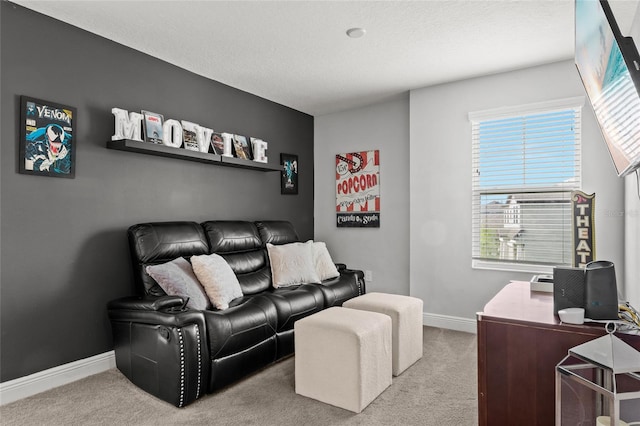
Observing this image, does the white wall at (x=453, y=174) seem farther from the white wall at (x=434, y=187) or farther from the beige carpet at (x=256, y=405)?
the beige carpet at (x=256, y=405)

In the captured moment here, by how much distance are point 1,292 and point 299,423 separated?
2.02 metres

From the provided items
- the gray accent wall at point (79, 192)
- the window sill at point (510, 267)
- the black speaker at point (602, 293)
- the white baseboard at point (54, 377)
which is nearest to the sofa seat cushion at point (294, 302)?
the gray accent wall at point (79, 192)

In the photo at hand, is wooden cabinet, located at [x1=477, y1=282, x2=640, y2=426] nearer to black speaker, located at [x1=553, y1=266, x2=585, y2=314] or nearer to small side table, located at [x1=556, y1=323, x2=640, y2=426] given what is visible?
black speaker, located at [x1=553, y1=266, x2=585, y2=314]

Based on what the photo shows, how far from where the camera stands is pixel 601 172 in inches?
126

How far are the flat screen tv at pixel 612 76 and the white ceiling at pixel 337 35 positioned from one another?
46.9 inches

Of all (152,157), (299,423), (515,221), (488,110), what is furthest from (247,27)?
(515,221)

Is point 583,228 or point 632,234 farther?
point 632,234

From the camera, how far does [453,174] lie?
13.0 ft

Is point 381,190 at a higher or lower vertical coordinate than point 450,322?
higher

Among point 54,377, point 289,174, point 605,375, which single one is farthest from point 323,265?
point 605,375

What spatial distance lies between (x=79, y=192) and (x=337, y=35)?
2237 millimetres

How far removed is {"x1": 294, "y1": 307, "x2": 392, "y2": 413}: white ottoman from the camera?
7.50 ft

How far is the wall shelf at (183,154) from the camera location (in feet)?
9.59

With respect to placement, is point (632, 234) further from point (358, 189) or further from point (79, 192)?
point (79, 192)
